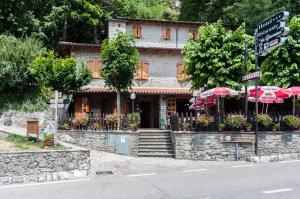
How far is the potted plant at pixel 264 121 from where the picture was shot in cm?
1777

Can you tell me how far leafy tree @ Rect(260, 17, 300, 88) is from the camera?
20.4 m

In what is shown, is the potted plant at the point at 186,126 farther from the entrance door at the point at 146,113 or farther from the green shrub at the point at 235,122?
the entrance door at the point at 146,113

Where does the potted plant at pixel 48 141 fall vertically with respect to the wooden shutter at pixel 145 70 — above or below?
below

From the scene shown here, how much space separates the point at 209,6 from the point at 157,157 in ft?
74.1

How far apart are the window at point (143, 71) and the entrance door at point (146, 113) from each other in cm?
220

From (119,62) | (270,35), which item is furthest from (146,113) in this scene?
(270,35)

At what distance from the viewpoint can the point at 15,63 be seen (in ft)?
80.5

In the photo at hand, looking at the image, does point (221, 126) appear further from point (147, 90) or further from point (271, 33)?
point (147, 90)

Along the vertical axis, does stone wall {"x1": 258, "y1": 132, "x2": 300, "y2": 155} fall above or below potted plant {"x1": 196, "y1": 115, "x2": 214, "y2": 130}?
below

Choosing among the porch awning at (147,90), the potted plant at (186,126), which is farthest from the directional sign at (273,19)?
the porch awning at (147,90)

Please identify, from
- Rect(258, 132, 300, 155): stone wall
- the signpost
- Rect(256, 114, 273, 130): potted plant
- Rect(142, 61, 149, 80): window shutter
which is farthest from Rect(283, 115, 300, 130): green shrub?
Rect(142, 61, 149, 80): window shutter

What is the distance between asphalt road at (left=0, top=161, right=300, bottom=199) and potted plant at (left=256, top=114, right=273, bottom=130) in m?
5.14

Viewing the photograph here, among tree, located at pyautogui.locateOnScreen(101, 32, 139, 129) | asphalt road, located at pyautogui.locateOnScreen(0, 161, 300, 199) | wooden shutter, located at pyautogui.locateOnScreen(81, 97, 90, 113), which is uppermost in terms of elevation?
tree, located at pyautogui.locateOnScreen(101, 32, 139, 129)

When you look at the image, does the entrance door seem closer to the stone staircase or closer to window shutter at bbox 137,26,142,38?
window shutter at bbox 137,26,142,38
